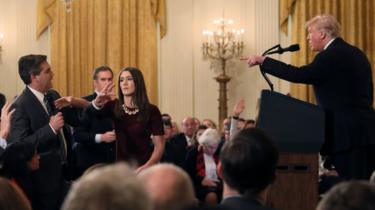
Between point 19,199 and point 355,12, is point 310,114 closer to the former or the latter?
point 19,199

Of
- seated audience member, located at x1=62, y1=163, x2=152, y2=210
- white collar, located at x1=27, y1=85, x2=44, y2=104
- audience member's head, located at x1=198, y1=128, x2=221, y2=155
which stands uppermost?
white collar, located at x1=27, y1=85, x2=44, y2=104

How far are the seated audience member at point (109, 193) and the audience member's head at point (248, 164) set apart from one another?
894 millimetres

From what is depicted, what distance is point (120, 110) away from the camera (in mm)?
5375

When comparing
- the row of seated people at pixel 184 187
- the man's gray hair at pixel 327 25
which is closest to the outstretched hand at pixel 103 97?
the man's gray hair at pixel 327 25

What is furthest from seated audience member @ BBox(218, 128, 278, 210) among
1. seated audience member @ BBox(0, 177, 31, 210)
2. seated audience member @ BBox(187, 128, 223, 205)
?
seated audience member @ BBox(187, 128, 223, 205)

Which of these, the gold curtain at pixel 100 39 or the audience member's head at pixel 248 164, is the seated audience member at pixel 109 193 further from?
the gold curtain at pixel 100 39

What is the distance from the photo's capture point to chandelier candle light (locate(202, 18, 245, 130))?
12.7 metres

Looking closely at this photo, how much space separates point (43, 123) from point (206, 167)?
10.0ft

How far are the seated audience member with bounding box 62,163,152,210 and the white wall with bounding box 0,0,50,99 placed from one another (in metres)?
11.7

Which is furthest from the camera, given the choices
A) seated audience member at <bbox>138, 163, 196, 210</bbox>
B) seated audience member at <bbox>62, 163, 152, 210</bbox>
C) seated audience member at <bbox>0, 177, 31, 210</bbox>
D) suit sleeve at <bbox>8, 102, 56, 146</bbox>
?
suit sleeve at <bbox>8, 102, 56, 146</bbox>

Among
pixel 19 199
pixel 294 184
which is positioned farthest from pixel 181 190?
pixel 294 184

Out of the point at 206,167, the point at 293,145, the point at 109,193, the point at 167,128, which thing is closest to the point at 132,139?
the point at 293,145

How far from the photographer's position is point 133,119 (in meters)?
5.37

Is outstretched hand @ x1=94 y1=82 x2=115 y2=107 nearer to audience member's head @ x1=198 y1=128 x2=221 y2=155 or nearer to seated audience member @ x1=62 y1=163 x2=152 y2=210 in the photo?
audience member's head @ x1=198 y1=128 x2=221 y2=155
